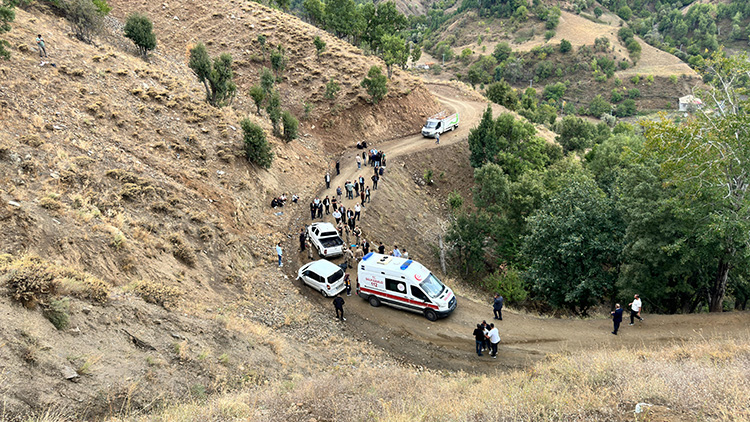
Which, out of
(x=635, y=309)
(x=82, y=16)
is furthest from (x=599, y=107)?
(x=82, y=16)

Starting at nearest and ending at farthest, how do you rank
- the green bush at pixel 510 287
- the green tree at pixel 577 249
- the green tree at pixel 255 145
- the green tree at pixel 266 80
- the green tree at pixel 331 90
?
the green tree at pixel 577 249
the green bush at pixel 510 287
the green tree at pixel 255 145
the green tree at pixel 266 80
the green tree at pixel 331 90

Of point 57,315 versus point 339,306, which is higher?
point 57,315

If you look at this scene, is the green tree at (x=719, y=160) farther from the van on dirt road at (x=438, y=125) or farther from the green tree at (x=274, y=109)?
the van on dirt road at (x=438, y=125)

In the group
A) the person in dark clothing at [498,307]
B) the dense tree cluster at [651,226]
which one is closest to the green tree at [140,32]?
the dense tree cluster at [651,226]

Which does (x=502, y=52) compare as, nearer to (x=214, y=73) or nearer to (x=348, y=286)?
(x=214, y=73)

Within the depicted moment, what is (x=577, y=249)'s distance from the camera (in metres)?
21.8

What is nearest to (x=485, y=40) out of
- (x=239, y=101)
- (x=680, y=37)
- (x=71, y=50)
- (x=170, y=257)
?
(x=680, y=37)

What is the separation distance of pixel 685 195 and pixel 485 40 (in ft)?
554

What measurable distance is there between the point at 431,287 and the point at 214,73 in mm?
24621

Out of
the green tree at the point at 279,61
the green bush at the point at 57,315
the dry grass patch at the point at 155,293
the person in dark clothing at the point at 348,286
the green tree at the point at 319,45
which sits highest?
the green tree at the point at 319,45

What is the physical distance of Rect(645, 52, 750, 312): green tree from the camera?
1567 centimetres

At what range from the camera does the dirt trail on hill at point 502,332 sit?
16.1 meters

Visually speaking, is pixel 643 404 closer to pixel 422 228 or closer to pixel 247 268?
pixel 247 268

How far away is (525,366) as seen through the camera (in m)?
15.5
